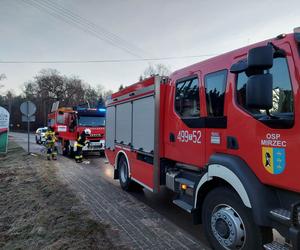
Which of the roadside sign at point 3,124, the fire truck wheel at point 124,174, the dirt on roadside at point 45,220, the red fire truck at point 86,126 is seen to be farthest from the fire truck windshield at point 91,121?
the fire truck wheel at point 124,174

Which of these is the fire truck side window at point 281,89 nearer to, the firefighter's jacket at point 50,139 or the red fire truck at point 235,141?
the red fire truck at point 235,141

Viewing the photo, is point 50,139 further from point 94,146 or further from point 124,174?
point 124,174

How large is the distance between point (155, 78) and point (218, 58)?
1809 millimetres

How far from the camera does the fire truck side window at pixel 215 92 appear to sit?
158 inches

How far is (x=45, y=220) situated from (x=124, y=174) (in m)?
2.95

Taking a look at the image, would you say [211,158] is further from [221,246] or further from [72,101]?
[72,101]

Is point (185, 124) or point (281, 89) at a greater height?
point (281, 89)

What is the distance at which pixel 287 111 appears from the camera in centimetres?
302

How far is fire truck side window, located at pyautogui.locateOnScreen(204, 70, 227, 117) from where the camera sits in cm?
402

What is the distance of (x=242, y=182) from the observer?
3.37 meters

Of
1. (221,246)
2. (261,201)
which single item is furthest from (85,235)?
(261,201)

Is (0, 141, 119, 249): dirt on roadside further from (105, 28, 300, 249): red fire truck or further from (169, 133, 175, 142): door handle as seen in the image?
(169, 133, 175, 142): door handle

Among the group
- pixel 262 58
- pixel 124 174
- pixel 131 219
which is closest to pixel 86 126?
pixel 124 174

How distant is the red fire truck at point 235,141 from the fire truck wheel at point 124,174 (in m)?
1.70
